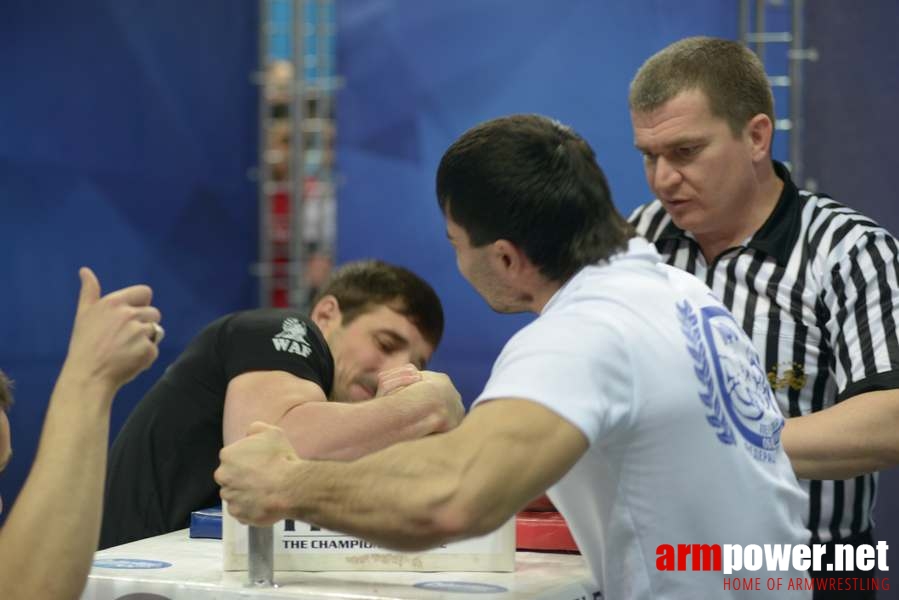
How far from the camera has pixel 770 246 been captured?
254 cm

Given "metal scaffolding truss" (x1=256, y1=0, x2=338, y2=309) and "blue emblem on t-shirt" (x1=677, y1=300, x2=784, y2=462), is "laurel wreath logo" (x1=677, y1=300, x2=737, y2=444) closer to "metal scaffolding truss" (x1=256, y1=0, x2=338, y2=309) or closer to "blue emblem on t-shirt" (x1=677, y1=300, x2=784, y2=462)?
"blue emblem on t-shirt" (x1=677, y1=300, x2=784, y2=462)

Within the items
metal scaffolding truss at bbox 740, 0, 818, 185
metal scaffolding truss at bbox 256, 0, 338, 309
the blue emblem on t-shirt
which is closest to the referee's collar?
the blue emblem on t-shirt

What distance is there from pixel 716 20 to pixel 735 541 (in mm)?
2802

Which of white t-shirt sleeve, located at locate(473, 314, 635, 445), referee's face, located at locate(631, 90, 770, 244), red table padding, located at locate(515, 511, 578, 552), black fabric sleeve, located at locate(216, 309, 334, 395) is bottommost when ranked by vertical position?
red table padding, located at locate(515, 511, 578, 552)

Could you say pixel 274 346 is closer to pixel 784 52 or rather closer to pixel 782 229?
pixel 782 229

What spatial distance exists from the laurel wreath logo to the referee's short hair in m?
0.91

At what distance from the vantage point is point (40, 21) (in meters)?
4.23

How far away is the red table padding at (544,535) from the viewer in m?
2.04

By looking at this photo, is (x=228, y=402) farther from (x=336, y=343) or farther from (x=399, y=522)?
(x=399, y=522)

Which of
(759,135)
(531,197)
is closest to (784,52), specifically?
(759,135)

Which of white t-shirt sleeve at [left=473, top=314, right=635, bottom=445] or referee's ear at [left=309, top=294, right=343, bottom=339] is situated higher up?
referee's ear at [left=309, top=294, right=343, bottom=339]

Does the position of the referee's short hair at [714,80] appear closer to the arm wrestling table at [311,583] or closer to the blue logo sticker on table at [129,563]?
the arm wrestling table at [311,583]

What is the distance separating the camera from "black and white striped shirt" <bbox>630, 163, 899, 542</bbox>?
7.71 feet

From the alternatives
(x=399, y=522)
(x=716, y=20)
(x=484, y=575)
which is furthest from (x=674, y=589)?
(x=716, y=20)
